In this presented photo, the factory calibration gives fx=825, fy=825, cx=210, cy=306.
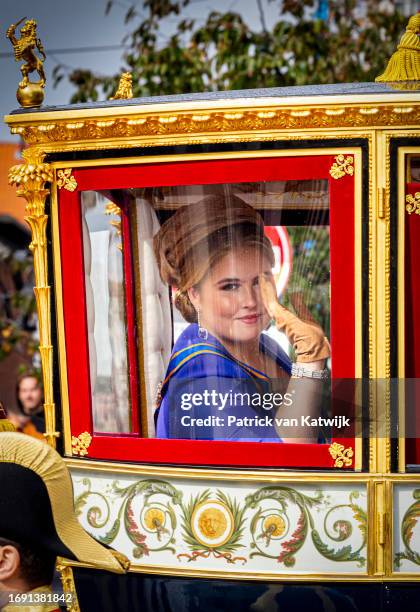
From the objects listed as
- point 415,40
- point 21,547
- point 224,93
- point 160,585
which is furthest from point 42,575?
point 415,40

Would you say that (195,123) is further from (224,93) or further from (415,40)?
(415,40)

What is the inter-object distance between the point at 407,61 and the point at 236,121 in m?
0.70

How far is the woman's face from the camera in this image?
293cm

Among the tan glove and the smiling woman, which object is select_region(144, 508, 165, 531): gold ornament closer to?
the smiling woman

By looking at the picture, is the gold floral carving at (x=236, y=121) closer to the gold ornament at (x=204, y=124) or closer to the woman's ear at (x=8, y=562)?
the gold ornament at (x=204, y=124)

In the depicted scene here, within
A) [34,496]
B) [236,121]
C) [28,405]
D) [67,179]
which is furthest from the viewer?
[28,405]

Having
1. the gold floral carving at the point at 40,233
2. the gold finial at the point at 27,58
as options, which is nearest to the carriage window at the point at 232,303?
the gold floral carving at the point at 40,233

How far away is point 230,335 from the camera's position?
9.71 feet

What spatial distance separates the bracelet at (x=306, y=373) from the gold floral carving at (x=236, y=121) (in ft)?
2.71

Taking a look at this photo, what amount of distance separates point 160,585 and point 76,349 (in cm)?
91

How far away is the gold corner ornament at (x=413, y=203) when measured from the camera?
281 cm

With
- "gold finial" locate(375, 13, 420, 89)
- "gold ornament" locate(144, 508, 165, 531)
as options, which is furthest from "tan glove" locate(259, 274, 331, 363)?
"gold finial" locate(375, 13, 420, 89)

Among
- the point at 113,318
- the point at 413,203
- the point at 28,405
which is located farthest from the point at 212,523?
the point at 28,405

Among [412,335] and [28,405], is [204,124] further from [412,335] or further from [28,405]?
[28,405]
